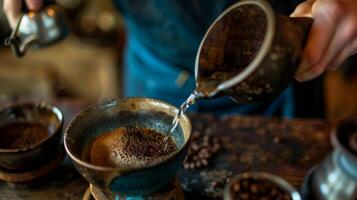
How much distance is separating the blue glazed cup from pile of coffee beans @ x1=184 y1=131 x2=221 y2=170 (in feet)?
0.75

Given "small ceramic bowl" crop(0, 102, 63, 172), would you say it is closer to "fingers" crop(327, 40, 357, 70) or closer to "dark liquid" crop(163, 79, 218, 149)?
Answer: "dark liquid" crop(163, 79, 218, 149)

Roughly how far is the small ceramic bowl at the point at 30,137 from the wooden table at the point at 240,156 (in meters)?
0.08

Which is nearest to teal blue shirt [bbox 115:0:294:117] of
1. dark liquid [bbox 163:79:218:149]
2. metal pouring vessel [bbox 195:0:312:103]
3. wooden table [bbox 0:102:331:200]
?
wooden table [bbox 0:102:331:200]

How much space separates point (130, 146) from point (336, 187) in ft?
1.66

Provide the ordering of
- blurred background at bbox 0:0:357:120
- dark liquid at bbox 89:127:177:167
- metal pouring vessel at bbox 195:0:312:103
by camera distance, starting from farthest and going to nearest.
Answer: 1. blurred background at bbox 0:0:357:120
2. dark liquid at bbox 89:127:177:167
3. metal pouring vessel at bbox 195:0:312:103

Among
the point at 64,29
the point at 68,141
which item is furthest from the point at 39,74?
the point at 68,141

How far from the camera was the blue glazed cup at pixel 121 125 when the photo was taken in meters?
0.90

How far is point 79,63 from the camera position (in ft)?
8.93

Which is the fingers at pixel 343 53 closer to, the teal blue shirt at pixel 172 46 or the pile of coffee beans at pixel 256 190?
the pile of coffee beans at pixel 256 190

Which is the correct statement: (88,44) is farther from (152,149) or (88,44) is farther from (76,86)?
(152,149)

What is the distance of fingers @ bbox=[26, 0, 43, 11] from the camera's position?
1287mm

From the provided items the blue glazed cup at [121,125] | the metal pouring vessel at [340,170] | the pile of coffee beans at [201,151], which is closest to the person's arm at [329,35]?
the metal pouring vessel at [340,170]

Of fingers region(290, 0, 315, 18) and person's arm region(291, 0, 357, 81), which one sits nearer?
person's arm region(291, 0, 357, 81)

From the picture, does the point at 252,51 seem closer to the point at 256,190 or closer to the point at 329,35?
the point at 329,35
